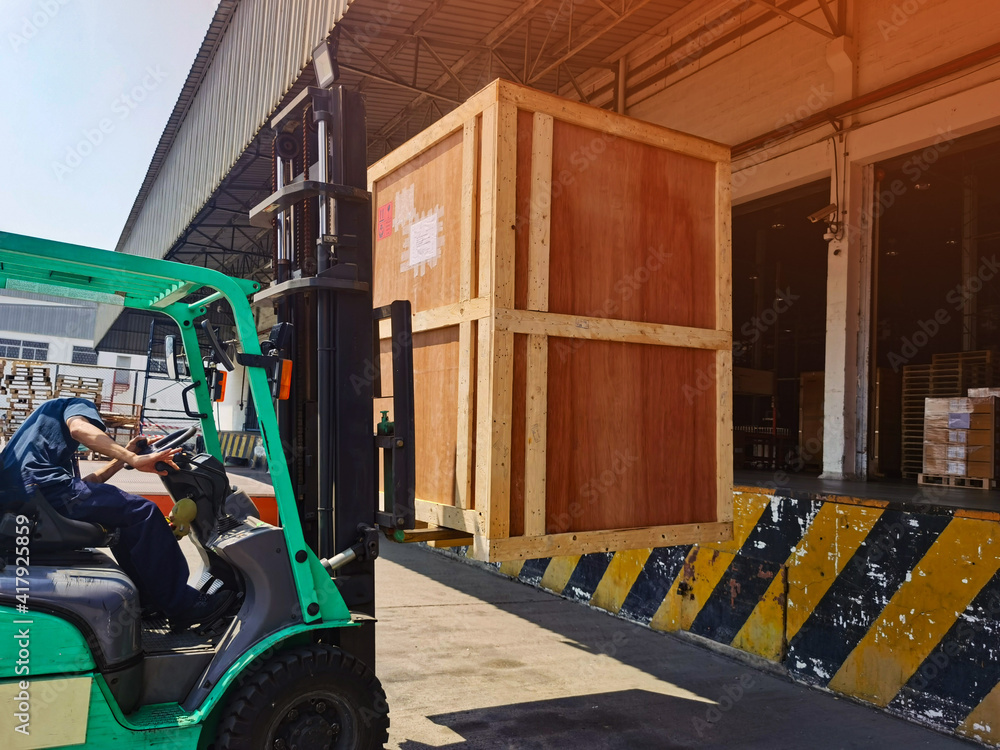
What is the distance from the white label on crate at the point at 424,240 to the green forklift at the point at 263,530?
1.52 feet

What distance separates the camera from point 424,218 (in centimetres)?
403

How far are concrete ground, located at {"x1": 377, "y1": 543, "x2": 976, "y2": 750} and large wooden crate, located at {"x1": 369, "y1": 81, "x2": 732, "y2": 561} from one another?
43.9 inches

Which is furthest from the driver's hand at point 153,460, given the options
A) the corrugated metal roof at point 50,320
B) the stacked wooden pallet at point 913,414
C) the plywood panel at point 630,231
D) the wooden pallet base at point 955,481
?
the corrugated metal roof at point 50,320

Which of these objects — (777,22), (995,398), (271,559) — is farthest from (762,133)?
(271,559)

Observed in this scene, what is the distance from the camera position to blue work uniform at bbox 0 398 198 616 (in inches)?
115

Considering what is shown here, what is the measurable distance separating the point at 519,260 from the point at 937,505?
2910mm

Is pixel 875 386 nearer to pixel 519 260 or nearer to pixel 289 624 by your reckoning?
pixel 519 260

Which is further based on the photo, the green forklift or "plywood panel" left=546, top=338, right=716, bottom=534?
"plywood panel" left=546, top=338, right=716, bottom=534

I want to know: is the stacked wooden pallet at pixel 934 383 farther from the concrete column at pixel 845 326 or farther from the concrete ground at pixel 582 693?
the concrete ground at pixel 582 693

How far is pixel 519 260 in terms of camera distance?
3498 mm

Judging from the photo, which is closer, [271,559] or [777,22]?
[271,559]

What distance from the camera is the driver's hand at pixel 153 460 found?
3047 mm

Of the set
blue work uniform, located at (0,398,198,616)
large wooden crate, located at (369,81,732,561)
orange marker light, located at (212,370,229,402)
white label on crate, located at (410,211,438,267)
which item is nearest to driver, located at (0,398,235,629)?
blue work uniform, located at (0,398,198,616)

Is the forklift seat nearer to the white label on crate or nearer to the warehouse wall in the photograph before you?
the white label on crate
